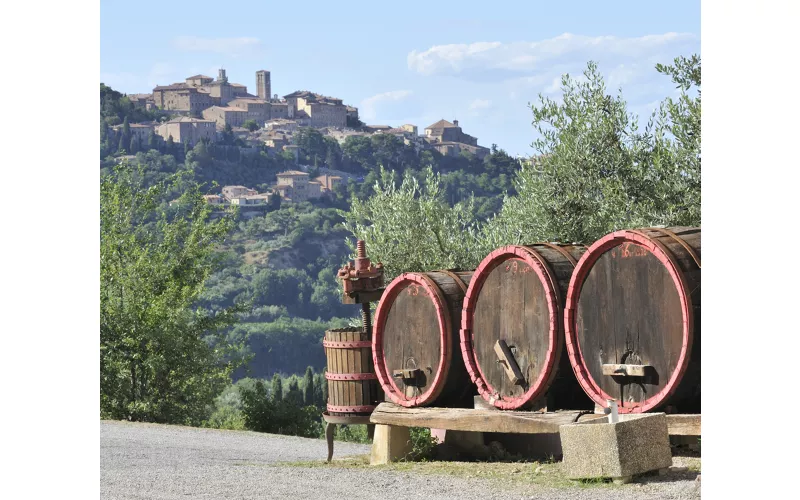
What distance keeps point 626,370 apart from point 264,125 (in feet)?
490

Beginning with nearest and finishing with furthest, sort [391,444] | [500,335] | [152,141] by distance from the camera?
[500,335], [391,444], [152,141]

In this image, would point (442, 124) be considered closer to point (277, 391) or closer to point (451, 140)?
point (451, 140)

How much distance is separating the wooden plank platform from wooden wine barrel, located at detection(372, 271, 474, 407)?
0.47ft

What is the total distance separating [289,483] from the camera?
22.9ft

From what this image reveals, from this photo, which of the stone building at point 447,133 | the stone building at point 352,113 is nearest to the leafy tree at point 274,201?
the stone building at point 447,133

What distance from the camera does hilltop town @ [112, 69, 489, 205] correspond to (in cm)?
11188

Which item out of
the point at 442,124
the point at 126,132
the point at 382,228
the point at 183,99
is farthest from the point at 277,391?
the point at 183,99

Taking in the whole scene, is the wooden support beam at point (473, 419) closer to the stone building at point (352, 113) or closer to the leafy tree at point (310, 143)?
the leafy tree at point (310, 143)

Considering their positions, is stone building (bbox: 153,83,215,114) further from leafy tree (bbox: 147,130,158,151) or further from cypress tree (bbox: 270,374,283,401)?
cypress tree (bbox: 270,374,283,401)
